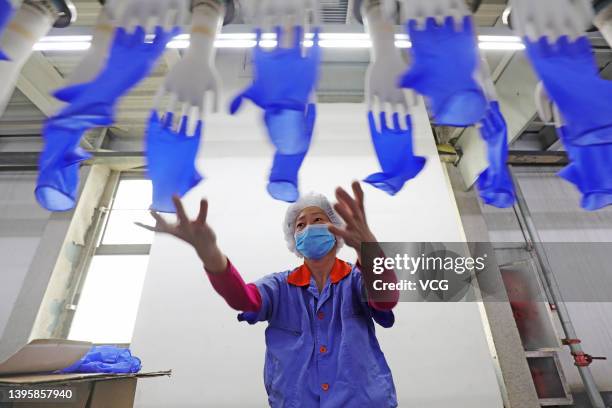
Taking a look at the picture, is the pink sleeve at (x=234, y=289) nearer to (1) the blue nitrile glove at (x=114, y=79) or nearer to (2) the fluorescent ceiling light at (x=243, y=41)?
(1) the blue nitrile glove at (x=114, y=79)

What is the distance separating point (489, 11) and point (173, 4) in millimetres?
2146

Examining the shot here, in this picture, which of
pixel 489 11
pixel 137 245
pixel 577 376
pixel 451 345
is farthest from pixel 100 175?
pixel 577 376

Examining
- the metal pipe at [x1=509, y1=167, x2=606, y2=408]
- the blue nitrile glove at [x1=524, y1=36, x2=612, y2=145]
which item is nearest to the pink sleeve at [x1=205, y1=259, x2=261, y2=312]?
the blue nitrile glove at [x1=524, y1=36, x2=612, y2=145]

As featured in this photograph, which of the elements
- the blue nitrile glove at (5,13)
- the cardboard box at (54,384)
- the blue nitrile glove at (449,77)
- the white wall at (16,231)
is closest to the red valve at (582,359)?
the blue nitrile glove at (449,77)

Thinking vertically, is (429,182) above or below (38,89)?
below

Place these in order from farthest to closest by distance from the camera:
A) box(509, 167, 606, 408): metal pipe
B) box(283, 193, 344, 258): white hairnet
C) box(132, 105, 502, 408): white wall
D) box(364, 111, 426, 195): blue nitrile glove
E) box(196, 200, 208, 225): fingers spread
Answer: box(509, 167, 606, 408): metal pipe, box(132, 105, 502, 408): white wall, box(283, 193, 344, 258): white hairnet, box(196, 200, 208, 225): fingers spread, box(364, 111, 426, 195): blue nitrile glove

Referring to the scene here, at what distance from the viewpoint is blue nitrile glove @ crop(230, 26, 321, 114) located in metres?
0.39

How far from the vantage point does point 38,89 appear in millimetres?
2127

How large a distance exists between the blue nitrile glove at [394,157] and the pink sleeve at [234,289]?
17.7 inches

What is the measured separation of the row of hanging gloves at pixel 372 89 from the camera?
397 millimetres

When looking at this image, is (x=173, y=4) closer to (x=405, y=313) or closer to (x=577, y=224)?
(x=405, y=313)

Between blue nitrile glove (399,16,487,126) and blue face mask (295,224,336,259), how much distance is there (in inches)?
23.4

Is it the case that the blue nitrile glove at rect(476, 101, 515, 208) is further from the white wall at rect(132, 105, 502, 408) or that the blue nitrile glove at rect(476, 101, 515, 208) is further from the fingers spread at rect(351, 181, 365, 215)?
the white wall at rect(132, 105, 502, 408)

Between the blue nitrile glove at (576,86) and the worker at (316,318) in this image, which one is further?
the worker at (316,318)
